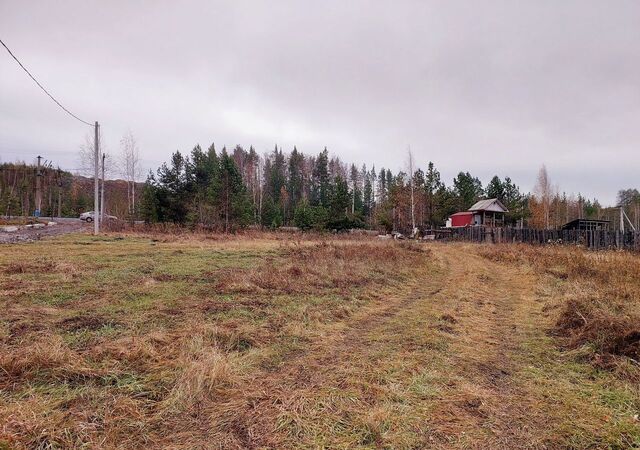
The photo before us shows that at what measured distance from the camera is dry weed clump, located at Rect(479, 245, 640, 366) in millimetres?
4387

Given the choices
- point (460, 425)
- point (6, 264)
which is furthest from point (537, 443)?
point (6, 264)

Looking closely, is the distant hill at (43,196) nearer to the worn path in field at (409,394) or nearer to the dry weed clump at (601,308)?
the dry weed clump at (601,308)

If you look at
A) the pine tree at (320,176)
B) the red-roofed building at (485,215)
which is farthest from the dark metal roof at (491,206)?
the pine tree at (320,176)

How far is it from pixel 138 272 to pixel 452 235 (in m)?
35.7

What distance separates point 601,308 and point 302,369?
595 cm

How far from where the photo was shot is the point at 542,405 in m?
3.12

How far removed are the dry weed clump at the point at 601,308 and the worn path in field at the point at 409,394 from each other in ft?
1.72

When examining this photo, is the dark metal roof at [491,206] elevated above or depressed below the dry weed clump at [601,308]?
above

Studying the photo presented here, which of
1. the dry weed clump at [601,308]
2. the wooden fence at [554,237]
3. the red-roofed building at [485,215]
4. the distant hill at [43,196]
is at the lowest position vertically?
the dry weed clump at [601,308]

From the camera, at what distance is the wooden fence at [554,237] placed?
72.4 feet

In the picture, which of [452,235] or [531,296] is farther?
[452,235]

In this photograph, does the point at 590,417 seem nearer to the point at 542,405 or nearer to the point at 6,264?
the point at 542,405

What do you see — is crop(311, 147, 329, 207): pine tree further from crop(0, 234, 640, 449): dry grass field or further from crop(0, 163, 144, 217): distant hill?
crop(0, 234, 640, 449): dry grass field

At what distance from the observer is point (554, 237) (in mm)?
27391
